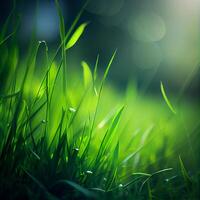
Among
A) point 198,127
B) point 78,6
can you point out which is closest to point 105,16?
point 78,6

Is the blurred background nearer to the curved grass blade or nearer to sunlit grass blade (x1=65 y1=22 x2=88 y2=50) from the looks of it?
sunlit grass blade (x1=65 y1=22 x2=88 y2=50)

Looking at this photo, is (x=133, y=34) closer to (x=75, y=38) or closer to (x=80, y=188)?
(x=75, y=38)

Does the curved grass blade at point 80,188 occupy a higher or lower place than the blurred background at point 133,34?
higher

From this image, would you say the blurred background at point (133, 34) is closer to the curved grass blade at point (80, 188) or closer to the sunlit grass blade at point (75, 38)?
the sunlit grass blade at point (75, 38)

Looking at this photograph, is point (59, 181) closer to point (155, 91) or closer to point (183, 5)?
point (155, 91)

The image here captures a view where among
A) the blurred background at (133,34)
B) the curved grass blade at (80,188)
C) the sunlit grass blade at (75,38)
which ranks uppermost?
the sunlit grass blade at (75,38)

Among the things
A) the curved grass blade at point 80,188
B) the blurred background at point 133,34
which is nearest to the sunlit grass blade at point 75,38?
the curved grass blade at point 80,188

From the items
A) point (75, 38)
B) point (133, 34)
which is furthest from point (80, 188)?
point (133, 34)

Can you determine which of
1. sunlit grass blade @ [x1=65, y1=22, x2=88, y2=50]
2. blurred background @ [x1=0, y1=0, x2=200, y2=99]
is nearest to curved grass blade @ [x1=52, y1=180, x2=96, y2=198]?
sunlit grass blade @ [x1=65, y1=22, x2=88, y2=50]
